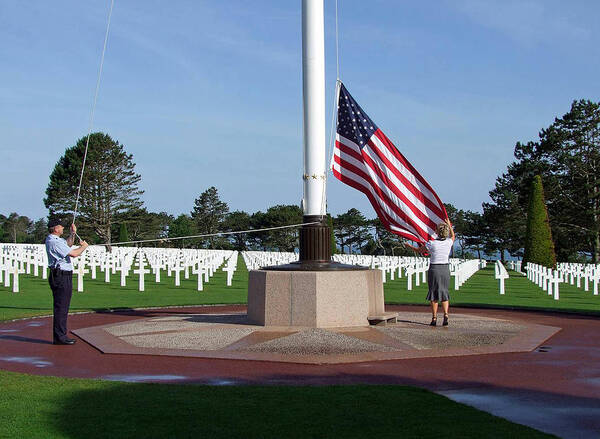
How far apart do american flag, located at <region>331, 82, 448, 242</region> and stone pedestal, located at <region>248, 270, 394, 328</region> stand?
4.25 ft

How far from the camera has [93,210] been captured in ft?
233

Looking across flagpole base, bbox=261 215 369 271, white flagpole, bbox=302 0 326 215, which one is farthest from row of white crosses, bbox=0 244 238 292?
white flagpole, bbox=302 0 326 215

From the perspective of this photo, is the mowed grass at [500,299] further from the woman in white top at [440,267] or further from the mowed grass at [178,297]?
the woman in white top at [440,267]

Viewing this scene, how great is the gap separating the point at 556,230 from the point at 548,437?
59.3 meters

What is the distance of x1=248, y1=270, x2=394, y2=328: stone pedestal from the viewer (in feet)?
35.7

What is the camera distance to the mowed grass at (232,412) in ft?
16.6

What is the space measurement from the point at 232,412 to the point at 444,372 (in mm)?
2961

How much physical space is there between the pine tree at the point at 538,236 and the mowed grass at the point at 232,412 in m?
35.7

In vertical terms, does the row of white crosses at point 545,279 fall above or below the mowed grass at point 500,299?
above

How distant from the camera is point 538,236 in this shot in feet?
133

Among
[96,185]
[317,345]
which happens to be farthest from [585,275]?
[96,185]

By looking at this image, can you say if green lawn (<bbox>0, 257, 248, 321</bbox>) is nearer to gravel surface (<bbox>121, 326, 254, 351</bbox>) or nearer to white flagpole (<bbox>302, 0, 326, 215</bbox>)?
gravel surface (<bbox>121, 326, 254, 351</bbox>)

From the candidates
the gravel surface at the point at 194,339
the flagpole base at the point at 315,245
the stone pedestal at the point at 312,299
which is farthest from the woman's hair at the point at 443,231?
the gravel surface at the point at 194,339

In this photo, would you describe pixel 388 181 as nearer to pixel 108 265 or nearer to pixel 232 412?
pixel 232 412
